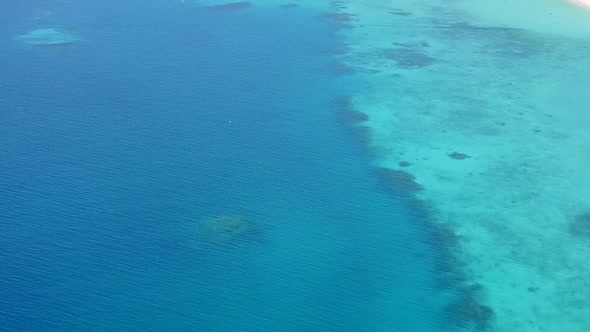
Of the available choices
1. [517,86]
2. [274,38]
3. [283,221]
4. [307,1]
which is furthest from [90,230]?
[307,1]

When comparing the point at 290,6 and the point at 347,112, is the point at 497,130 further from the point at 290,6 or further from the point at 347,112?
the point at 290,6

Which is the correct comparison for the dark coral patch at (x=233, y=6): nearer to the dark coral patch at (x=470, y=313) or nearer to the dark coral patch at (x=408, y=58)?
the dark coral patch at (x=408, y=58)

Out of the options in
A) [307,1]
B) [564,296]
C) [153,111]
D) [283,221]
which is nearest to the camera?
[564,296]

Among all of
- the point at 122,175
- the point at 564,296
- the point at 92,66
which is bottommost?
the point at 564,296

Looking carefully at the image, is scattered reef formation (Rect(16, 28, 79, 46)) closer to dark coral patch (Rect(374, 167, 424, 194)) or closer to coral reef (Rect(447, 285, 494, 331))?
dark coral patch (Rect(374, 167, 424, 194))

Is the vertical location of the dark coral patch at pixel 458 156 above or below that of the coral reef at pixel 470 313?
above

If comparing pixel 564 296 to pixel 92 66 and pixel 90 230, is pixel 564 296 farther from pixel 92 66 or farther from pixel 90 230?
pixel 92 66

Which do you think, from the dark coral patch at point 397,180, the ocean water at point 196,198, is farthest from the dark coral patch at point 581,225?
the dark coral patch at point 397,180
